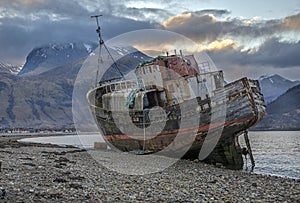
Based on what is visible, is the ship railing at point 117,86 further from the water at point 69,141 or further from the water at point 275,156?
the water at point 69,141

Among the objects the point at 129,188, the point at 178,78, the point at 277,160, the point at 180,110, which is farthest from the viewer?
the point at 277,160

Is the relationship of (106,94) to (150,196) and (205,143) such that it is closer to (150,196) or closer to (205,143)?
(205,143)

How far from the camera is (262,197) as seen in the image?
14344 mm

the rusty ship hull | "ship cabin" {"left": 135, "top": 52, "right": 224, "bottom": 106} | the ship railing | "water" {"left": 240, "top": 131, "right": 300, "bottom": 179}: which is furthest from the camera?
the ship railing

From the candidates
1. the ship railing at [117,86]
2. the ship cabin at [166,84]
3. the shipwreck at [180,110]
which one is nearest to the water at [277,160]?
the shipwreck at [180,110]

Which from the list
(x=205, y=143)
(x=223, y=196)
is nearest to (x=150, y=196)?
(x=223, y=196)

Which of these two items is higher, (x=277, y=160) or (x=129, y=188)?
(x=129, y=188)

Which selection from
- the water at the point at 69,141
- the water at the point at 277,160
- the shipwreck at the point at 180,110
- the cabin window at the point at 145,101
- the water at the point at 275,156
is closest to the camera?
the shipwreck at the point at 180,110

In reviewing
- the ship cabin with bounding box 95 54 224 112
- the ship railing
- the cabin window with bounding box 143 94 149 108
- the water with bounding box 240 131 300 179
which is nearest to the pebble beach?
the water with bounding box 240 131 300 179

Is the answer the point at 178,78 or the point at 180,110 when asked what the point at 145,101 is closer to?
the point at 178,78

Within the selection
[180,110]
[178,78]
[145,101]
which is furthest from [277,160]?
[145,101]

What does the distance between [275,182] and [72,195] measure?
12.8m

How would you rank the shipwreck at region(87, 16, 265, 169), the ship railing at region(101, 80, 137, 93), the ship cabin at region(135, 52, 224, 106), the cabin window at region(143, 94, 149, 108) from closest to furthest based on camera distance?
1. the shipwreck at region(87, 16, 265, 169)
2. the ship cabin at region(135, 52, 224, 106)
3. the cabin window at region(143, 94, 149, 108)
4. the ship railing at region(101, 80, 137, 93)

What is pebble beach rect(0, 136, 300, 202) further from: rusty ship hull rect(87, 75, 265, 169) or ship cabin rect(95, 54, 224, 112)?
ship cabin rect(95, 54, 224, 112)
